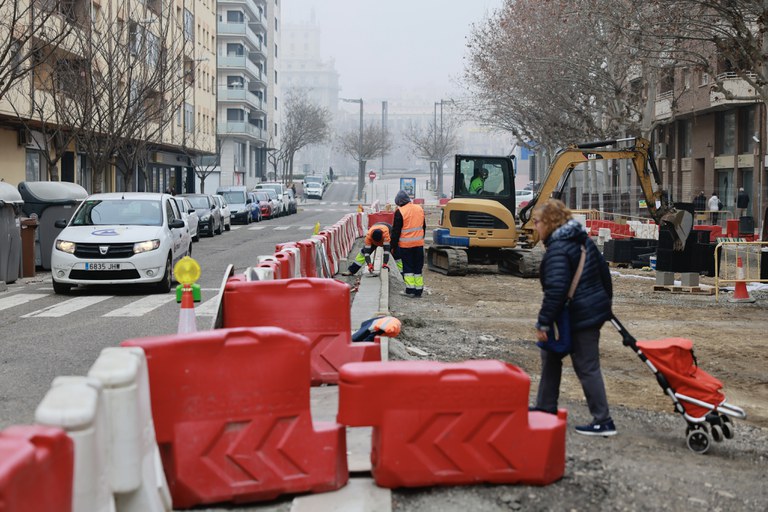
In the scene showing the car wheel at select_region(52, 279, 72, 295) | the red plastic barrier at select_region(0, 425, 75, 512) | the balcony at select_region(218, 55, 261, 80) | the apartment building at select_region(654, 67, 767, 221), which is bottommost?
the car wheel at select_region(52, 279, 72, 295)

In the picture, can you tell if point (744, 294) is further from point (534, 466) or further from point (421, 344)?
point (534, 466)

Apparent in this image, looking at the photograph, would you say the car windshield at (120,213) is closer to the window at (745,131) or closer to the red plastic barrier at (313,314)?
the red plastic barrier at (313,314)

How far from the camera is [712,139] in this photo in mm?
48688

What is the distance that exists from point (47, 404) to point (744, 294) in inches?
646

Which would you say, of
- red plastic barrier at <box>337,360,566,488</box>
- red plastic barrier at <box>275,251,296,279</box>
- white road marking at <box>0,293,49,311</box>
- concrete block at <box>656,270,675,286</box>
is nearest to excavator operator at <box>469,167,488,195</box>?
concrete block at <box>656,270,675,286</box>

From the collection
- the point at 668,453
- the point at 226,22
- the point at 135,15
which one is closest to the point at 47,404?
the point at 668,453

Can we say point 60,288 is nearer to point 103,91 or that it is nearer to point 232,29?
point 103,91

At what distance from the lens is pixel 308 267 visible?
1566 centimetres

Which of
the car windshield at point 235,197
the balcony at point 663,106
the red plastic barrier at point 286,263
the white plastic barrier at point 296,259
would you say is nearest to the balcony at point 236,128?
the car windshield at point 235,197

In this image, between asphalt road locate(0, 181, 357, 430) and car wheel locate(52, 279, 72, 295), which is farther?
car wheel locate(52, 279, 72, 295)

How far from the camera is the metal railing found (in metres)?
18.8

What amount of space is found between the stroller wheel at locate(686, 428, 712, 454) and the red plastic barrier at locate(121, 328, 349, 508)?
2.60 metres

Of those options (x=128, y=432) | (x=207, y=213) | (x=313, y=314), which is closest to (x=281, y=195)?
(x=207, y=213)

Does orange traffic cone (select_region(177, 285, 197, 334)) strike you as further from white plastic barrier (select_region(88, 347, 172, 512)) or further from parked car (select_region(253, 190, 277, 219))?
parked car (select_region(253, 190, 277, 219))
